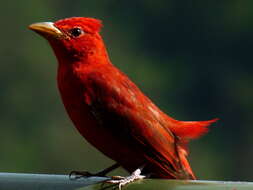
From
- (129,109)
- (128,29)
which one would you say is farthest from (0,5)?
(129,109)

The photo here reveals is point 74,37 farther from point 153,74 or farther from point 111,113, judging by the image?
point 153,74

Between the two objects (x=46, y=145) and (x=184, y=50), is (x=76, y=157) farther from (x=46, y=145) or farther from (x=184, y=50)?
(x=184, y=50)

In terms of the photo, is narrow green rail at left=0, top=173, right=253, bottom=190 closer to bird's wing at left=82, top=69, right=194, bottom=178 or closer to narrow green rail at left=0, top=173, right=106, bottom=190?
narrow green rail at left=0, top=173, right=106, bottom=190

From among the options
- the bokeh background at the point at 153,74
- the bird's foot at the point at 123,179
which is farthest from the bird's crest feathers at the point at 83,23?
the bokeh background at the point at 153,74

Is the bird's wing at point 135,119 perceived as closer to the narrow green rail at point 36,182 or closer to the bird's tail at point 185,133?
the bird's tail at point 185,133

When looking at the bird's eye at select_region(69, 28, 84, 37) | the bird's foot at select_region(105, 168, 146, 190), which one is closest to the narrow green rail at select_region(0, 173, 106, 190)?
the bird's foot at select_region(105, 168, 146, 190)

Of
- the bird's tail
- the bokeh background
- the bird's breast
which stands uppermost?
the bird's breast

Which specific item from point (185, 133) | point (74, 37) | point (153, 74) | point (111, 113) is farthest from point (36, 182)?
point (153, 74)
